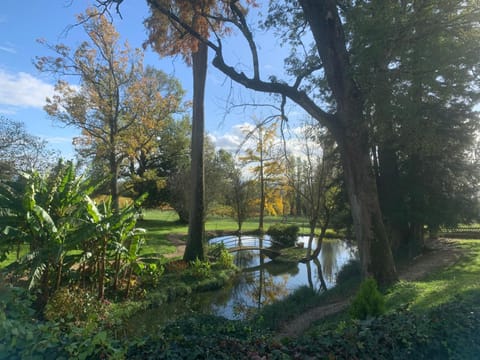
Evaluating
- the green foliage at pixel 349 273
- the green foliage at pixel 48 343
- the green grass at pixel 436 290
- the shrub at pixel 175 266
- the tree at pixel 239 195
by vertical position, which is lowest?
the green foliage at pixel 349 273

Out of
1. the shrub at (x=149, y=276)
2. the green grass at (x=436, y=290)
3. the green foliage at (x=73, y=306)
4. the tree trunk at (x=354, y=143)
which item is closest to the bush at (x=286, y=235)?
the green grass at (x=436, y=290)

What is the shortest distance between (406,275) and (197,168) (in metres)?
8.44

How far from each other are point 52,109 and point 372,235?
1485cm

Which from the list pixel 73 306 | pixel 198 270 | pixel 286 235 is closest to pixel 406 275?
pixel 198 270

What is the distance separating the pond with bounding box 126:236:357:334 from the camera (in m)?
8.77

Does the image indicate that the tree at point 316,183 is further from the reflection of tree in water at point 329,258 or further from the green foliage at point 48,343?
→ the green foliage at point 48,343

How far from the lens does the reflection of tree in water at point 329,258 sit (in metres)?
15.0

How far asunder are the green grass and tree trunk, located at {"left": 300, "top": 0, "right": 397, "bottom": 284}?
50 centimetres

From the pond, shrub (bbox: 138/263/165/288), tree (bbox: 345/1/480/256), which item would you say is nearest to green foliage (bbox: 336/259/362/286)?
the pond

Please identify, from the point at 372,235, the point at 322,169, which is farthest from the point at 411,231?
the point at 372,235

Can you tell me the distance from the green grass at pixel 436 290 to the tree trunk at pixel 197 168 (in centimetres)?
794

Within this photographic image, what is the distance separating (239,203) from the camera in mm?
27469

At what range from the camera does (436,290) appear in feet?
22.2

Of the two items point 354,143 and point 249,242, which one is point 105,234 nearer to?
point 354,143
